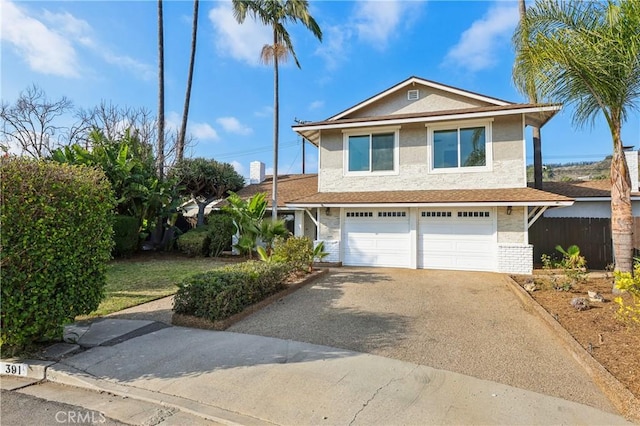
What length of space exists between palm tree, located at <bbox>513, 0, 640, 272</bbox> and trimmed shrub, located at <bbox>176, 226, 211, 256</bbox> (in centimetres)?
1397

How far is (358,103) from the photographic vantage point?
571 inches

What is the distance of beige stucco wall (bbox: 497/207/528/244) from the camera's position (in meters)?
11.7

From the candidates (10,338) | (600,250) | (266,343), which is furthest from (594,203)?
(10,338)

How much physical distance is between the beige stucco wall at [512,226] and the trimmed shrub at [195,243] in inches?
498

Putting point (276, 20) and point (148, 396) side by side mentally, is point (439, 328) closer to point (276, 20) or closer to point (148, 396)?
point (148, 396)

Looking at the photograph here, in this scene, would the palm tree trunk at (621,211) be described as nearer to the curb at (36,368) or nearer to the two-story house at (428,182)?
the two-story house at (428,182)

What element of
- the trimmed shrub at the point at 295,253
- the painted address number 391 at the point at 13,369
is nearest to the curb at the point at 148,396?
the painted address number 391 at the point at 13,369

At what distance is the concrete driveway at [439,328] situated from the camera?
176 inches

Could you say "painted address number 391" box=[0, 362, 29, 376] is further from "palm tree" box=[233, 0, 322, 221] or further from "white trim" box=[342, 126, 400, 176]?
"white trim" box=[342, 126, 400, 176]

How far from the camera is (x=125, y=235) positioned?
1483 cm

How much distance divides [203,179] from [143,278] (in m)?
8.19

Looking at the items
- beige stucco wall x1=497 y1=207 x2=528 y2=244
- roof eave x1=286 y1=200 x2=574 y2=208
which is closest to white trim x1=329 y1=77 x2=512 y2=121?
roof eave x1=286 y1=200 x2=574 y2=208

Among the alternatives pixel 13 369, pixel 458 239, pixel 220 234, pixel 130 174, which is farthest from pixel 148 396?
pixel 130 174

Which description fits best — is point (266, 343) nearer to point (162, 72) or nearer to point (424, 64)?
point (424, 64)
